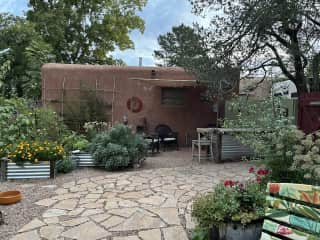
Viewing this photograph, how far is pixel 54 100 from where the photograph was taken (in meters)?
11.0

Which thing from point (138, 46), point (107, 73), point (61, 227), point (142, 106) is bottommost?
point (61, 227)

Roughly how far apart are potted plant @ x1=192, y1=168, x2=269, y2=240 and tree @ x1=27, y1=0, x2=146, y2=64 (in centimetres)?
1648

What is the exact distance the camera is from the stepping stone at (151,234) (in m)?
3.46

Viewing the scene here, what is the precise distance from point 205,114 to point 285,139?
852cm

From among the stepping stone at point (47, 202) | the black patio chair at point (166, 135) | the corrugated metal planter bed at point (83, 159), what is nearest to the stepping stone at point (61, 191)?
the stepping stone at point (47, 202)

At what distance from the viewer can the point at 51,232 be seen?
11.9 feet

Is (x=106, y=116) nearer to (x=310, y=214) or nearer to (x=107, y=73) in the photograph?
(x=107, y=73)

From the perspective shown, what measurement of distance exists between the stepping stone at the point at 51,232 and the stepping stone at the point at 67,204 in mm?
698

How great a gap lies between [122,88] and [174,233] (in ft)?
26.7

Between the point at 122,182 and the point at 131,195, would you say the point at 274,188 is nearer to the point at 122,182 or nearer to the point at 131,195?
the point at 131,195

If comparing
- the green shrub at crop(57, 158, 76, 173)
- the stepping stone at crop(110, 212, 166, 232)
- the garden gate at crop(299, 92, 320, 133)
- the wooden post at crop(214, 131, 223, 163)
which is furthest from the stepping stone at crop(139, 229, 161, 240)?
the garden gate at crop(299, 92, 320, 133)

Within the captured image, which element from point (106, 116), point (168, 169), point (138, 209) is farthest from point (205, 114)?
point (138, 209)

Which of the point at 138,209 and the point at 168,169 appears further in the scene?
the point at 168,169

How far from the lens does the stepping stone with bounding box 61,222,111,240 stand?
3516mm
